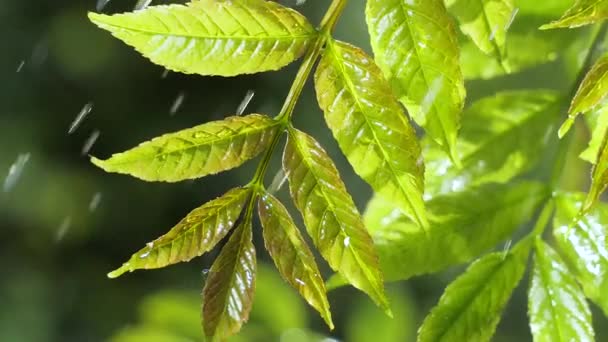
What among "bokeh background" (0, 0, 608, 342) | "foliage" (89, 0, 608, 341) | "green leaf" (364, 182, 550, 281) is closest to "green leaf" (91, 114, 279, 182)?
"foliage" (89, 0, 608, 341)

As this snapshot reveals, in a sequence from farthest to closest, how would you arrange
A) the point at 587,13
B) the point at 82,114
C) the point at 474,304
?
the point at 82,114 < the point at 474,304 < the point at 587,13

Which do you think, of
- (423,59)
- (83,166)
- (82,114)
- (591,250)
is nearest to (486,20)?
(423,59)

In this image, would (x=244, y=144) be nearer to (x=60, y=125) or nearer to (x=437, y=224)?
(x=437, y=224)

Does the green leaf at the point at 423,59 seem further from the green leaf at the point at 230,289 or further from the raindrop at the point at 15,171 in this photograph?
the raindrop at the point at 15,171

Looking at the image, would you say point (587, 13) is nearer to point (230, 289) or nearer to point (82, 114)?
point (230, 289)

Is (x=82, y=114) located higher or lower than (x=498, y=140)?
lower

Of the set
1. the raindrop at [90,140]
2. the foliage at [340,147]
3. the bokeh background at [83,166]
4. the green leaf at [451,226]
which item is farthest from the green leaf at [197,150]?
the raindrop at [90,140]
